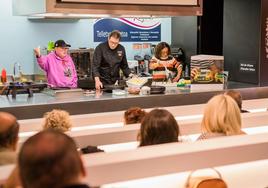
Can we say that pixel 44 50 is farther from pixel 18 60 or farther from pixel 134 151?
pixel 134 151

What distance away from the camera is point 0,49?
8.10 meters

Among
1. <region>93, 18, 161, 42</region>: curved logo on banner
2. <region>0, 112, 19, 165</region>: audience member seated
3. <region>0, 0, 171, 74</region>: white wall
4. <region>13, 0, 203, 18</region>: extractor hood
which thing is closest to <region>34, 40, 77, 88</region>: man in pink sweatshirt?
<region>13, 0, 203, 18</region>: extractor hood

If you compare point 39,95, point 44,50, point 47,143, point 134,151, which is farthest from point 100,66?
point 47,143

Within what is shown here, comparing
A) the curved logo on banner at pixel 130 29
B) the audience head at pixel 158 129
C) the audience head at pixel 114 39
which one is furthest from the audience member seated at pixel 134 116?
the curved logo on banner at pixel 130 29

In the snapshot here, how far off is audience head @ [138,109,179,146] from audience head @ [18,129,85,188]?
146 centimetres

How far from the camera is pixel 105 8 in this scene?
5395mm

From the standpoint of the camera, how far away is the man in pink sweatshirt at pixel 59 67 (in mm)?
6156

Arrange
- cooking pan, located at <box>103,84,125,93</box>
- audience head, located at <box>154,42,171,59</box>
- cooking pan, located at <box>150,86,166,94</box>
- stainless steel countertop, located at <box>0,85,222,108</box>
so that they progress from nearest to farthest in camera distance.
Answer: stainless steel countertop, located at <box>0,85,222,108</box> < cooking pan, located at <box>150,86,166,94</box> < cooking pan, located at <box>103,84,125,93</box> < audience head, located at <box>154,42,171,59</box>

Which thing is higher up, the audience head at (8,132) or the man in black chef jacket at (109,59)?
the man in black chef jacket at (109,59)

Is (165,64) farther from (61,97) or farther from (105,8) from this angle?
(61,97)

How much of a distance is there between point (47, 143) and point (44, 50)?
6881 millimetres

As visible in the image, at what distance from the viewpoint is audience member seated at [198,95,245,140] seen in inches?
129

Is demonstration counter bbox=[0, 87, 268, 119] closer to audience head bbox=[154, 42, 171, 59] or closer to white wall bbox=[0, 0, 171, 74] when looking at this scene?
audience head bbox=[154, 42, 171, 59]

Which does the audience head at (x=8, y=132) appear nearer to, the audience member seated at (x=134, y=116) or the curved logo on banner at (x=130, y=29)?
the audience member seated at (x=134, y=116)
